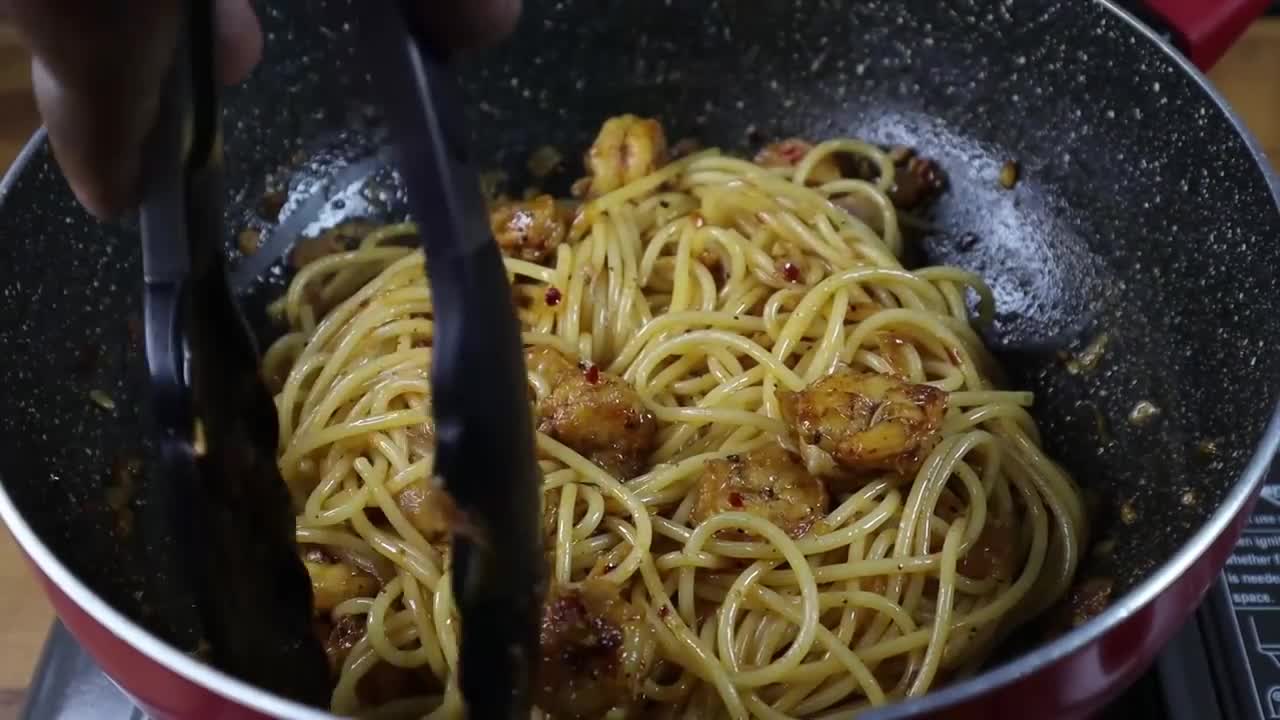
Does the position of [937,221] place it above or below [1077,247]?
below

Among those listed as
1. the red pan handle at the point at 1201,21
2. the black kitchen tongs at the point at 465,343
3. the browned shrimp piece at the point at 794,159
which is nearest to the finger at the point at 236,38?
the black kitchen tongs at the point at 465,343

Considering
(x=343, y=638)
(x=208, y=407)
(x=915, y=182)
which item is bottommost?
(x=343, y=638)

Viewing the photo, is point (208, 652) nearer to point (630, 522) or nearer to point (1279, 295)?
point (630, 522)

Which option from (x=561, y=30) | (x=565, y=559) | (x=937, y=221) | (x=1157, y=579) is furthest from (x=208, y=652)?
(x=937, y=221)

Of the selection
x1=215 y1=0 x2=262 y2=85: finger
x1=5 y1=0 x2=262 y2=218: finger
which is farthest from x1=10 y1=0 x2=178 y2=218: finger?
x1=215 y1=0 x2=262 y2=85: finger

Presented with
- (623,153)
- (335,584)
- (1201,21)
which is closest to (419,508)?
(335,584)

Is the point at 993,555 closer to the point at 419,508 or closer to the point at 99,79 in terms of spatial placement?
the point at 419,508
